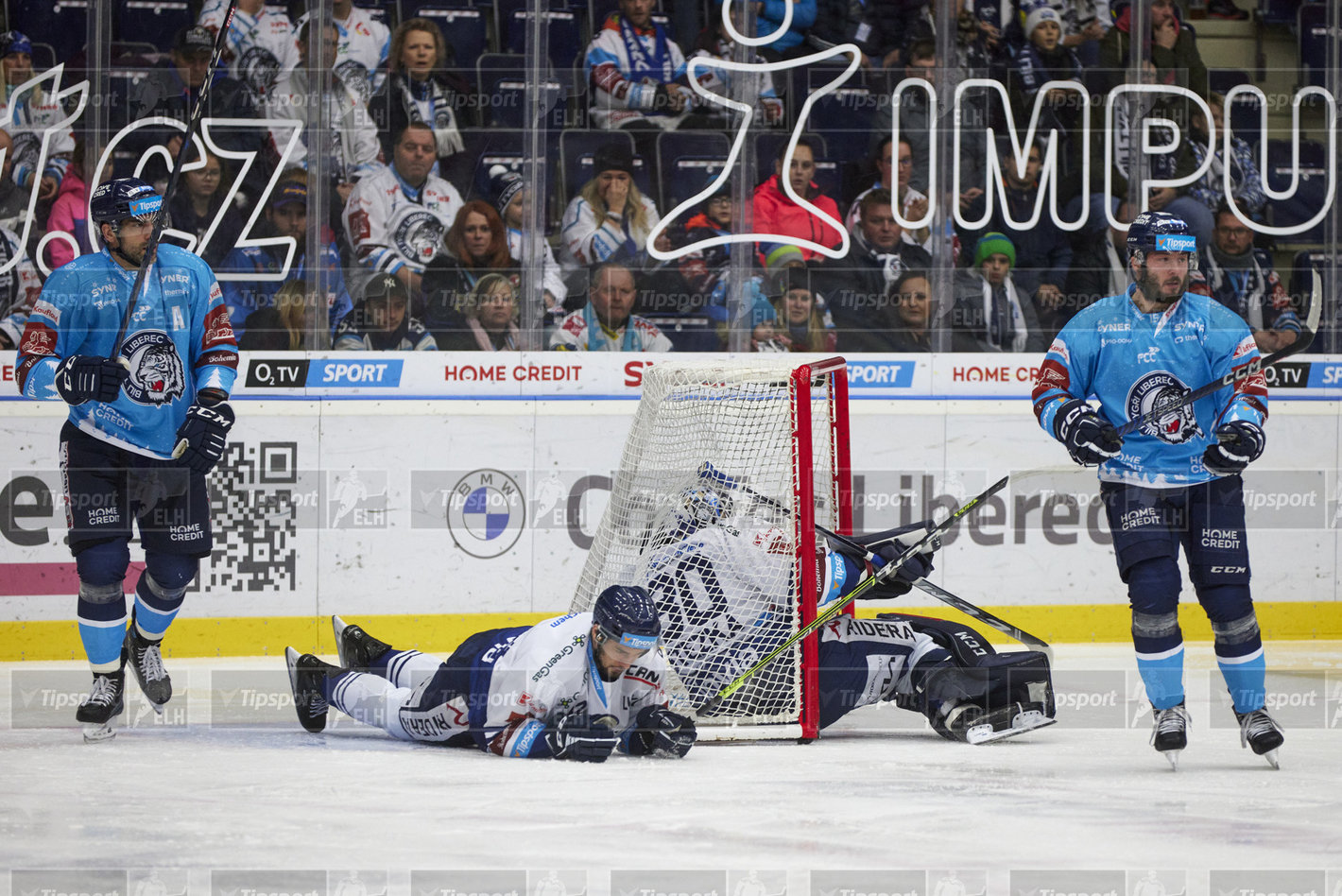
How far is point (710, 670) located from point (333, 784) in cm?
124

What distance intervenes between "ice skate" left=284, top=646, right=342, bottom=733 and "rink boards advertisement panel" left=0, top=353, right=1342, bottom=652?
168 cm

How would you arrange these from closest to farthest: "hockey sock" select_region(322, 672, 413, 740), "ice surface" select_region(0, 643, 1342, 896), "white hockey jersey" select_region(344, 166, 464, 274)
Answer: "ice surface" select_region(0, 643, 1342, 896)
"hockey sock" select_region(322, 672, 413, 740)
"white hockey jersey" select_region(344, 166, 464, 274)

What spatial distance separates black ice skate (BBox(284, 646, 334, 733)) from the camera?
14.6 ft

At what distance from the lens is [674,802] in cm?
356

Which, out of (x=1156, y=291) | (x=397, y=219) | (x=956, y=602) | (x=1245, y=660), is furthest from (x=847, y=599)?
(x=397, y=219)

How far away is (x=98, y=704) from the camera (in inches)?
171

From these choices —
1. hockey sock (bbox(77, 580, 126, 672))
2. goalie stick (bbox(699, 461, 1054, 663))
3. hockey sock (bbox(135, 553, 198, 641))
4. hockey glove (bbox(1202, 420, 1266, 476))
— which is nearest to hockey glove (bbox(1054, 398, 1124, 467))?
hockey glove (bbox(1202, 420, 1266, 476))

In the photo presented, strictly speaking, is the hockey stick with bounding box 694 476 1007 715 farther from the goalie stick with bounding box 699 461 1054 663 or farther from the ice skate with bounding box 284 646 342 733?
the ice skate with bounding box 284 646 342 733

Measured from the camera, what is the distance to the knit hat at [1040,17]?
6.90m

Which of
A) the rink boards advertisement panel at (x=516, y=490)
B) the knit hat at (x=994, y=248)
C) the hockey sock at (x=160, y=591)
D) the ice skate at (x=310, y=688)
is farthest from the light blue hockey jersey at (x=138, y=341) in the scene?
the knit hat at (x=994, y=248)

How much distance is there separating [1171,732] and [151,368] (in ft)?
9.24

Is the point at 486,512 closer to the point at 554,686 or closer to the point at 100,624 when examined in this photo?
the point at 100,624

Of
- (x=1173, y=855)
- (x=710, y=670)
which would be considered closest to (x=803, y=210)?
(x=710, y=670)

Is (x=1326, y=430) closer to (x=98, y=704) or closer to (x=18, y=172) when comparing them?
(x=98, y=704)
